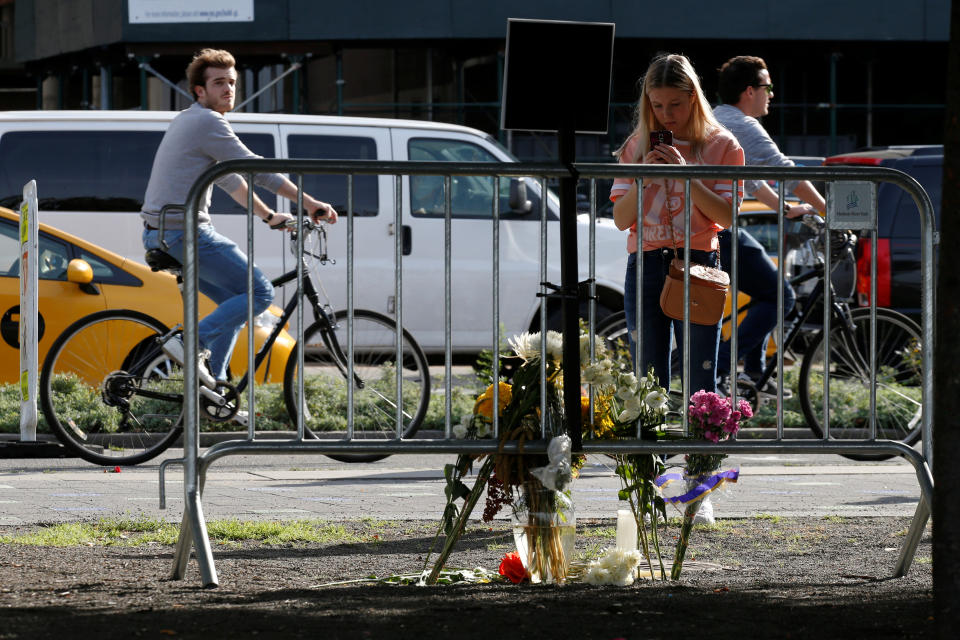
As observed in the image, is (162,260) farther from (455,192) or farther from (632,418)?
(455,192)

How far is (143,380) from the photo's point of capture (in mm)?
7828

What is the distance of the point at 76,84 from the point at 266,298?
28988 mm

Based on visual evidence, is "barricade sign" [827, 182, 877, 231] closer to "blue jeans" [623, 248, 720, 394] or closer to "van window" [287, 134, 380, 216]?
"blue jeans" [623, 248, 720, 394]

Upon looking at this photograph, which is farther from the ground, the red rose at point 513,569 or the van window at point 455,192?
the van window at point 455,192

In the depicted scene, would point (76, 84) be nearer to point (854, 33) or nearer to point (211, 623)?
point (854, 33)

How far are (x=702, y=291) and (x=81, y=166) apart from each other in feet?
26.9

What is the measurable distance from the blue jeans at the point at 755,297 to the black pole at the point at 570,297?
257 cm

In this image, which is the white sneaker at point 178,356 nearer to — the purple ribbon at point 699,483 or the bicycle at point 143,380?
the bicycle at point 143,380

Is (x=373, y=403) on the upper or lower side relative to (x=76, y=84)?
lower

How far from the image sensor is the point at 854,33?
2731cm

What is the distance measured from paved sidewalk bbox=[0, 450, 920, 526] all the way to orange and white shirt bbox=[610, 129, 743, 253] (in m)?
0.92

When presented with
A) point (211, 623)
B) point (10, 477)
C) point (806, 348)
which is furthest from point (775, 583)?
point (10, 477)

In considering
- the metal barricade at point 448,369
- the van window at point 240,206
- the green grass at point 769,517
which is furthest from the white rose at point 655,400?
the van window at point 240,206

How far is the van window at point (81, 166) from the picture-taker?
1216 cm
